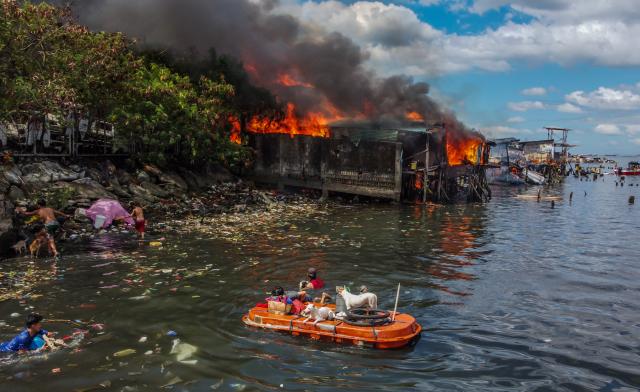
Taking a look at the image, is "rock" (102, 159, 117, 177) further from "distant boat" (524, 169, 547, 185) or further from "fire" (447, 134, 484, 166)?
"distant boat" (524, 169, 547, 185)

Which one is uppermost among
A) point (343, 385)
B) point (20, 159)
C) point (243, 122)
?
point (243, 122)

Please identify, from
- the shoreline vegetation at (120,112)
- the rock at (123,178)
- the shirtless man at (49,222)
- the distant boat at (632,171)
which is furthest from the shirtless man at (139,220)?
the distant boat at (632,171)

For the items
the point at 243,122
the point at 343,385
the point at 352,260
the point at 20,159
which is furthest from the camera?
the point at 243,122

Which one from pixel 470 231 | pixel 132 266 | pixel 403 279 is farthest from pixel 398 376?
pixel 470 231

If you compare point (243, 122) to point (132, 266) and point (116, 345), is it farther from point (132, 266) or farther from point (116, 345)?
point (116, 345)

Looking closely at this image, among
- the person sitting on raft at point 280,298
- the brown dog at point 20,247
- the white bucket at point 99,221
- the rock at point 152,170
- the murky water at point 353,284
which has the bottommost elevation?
the murky water at point 353,284

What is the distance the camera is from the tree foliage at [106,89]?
57.8ft

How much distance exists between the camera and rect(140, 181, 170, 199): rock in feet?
89.9

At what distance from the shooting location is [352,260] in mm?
18422

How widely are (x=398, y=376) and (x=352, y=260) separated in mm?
9402

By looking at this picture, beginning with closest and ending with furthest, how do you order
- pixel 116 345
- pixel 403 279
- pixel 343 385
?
pixel 343 385
pixel 116 345
pixel 403 279

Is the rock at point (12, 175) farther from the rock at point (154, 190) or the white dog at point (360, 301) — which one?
the white dog at point (360, 301)

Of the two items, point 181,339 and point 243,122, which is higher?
point 243,122

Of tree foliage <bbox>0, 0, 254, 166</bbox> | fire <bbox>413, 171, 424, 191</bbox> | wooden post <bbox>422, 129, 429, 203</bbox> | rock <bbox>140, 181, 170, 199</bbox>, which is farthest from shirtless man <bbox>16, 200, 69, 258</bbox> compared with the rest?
fire <bbox>413, 171, 424, 191</bbox>
